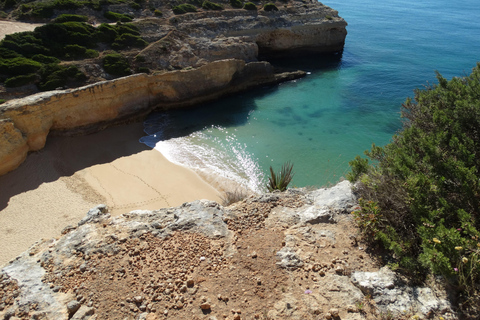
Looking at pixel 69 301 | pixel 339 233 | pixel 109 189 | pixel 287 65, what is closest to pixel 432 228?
pixel 339 233

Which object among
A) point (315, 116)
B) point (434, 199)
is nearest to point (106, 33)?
point (315, 116)

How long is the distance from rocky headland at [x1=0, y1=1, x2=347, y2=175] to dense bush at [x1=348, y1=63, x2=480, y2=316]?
16238 mm

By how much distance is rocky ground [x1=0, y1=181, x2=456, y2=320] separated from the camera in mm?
5508

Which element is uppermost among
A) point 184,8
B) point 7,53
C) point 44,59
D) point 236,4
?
point 236,4

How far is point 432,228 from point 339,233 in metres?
2.25

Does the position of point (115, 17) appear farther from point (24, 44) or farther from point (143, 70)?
point (24, 44)

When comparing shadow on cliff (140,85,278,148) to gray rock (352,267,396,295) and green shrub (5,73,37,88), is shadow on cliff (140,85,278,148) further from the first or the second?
gray rock (352,267,396,295)

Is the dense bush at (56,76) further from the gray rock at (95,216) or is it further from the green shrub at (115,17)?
the gray rock at (95,216)

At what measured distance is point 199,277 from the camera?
6.36 metres

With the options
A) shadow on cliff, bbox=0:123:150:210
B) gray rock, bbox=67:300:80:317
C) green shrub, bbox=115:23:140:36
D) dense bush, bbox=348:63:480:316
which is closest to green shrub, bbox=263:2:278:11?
green shrub, bbox=115:23:140:36

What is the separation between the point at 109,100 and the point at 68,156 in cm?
449

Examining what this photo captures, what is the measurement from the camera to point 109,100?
19.0 meters

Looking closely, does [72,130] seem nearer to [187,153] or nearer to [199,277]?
[187,153]

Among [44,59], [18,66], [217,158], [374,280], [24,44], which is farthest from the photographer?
[24,44]
